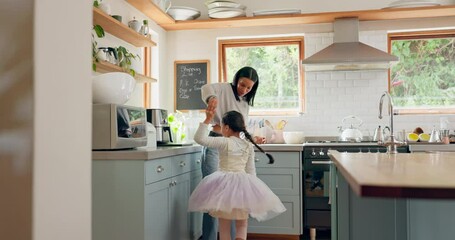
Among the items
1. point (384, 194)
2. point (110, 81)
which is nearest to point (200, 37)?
point (110, 81)

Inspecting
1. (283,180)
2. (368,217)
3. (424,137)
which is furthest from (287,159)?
(368,217)

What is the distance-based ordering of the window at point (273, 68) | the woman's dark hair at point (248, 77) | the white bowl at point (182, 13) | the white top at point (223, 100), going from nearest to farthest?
the woman's dark hair at point (248, 77), the white top at point (223, 100), the white bowl at point (182, 13), the window at point (273, 68)

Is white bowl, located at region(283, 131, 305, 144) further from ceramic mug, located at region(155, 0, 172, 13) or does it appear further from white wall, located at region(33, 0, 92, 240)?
white wall, located at region(33, 0, 92, 240)

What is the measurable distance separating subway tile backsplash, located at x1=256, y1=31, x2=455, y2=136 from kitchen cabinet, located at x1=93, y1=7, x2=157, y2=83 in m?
1.55

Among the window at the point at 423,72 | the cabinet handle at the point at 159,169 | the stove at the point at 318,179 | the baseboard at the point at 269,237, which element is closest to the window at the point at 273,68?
the stove at the point at 318,179

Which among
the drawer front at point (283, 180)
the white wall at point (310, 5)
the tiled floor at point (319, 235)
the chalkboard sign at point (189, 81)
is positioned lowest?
the tiled floor at point (319, 235)

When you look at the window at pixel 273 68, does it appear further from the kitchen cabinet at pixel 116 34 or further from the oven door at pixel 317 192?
the kitchen cabinet at pixel 116 34

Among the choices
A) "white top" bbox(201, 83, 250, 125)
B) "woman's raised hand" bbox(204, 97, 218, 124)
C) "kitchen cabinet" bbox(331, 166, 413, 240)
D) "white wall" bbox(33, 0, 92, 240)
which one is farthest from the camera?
"white top" bbox(201, 83, 250, 125)

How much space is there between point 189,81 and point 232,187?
2.05 meters

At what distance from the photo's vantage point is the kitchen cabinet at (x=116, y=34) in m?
2.91

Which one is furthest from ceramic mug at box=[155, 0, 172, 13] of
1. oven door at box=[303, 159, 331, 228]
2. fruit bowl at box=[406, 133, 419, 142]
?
fruit bowl at box=[406, 133, 419, 142]

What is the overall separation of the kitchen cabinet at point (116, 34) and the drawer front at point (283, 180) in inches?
53.6

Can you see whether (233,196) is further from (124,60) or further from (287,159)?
(124,60)

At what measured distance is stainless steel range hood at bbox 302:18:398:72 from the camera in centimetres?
388
